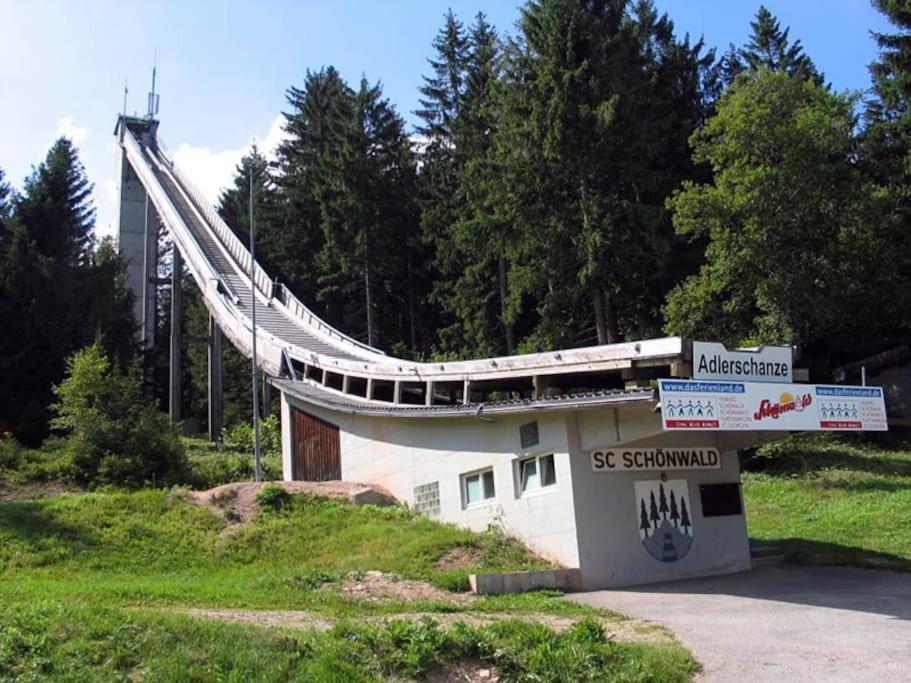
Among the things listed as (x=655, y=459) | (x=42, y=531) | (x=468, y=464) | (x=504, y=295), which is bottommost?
(x=42, y=531)

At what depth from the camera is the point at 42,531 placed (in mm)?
16703

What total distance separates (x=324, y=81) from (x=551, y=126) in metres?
34.5

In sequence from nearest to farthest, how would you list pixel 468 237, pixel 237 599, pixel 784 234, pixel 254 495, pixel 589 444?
pixel 237 599
pixel 589 444
pixel 254 495
pixel 784 234
pixel 468 237

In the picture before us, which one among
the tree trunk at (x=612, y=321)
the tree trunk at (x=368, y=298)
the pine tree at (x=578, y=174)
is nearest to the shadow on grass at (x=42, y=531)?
the pine tree at (x=578, y=174)

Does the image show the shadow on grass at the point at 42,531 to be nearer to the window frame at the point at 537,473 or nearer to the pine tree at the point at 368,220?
the window frame at the point at 537,473

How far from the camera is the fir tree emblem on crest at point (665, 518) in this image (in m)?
15.8

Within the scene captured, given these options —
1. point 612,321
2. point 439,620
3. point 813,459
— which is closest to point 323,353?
point 612,321

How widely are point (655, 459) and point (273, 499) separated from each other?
8.29 metres

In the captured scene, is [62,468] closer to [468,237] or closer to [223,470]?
[223,470]

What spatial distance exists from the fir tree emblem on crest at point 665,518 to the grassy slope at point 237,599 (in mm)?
2195

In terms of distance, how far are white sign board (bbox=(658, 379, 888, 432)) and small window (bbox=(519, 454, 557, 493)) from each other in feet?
12.0

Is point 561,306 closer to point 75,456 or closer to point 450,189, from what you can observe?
point 450,189

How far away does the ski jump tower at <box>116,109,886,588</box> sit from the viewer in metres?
13.5

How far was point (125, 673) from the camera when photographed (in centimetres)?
716
